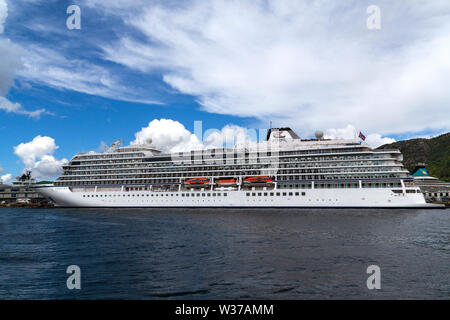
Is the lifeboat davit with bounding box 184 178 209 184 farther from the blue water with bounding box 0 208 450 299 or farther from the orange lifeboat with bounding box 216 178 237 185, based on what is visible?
the blue water with bounding box 0 208 450 299

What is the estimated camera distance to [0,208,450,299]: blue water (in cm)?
1576

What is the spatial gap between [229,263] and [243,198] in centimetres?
5193

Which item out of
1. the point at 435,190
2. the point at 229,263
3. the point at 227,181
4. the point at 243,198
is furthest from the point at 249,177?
the point at 435,190

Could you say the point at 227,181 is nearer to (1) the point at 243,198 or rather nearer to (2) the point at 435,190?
(1) the point at 243,198

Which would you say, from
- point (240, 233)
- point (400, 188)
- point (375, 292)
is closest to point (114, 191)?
point (240, 233)

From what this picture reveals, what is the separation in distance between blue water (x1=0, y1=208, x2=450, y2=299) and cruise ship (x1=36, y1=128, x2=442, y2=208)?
34.1 meters

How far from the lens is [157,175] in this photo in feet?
277

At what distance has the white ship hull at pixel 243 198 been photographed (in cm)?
6538

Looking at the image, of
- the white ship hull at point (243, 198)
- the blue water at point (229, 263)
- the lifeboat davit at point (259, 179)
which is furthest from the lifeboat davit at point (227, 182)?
the blue water at point (229, 263)

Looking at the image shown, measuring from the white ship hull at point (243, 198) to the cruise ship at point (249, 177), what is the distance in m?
0.20

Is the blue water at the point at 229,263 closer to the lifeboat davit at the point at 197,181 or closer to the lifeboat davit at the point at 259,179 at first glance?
the lifeboat davit at the point at 259,179
